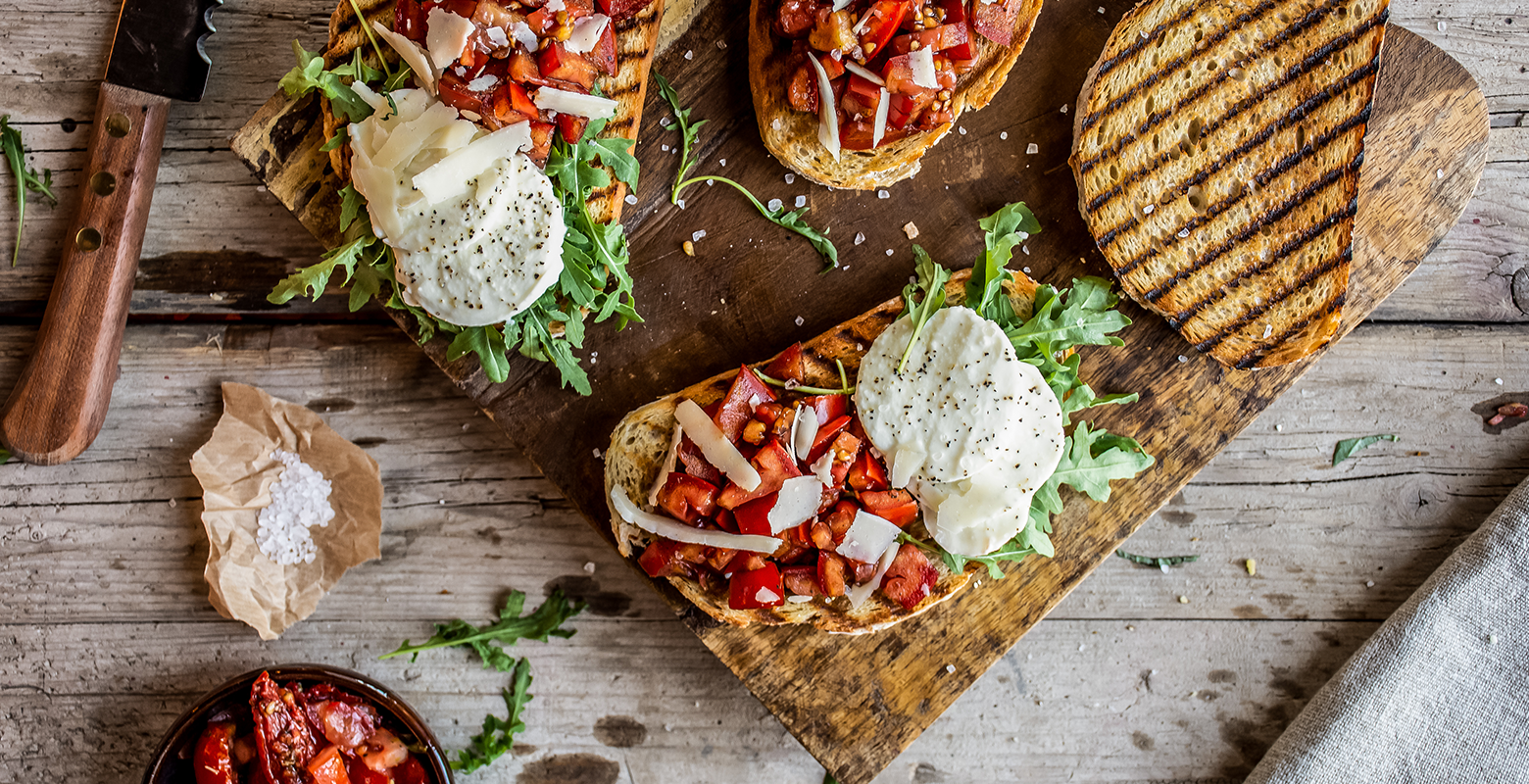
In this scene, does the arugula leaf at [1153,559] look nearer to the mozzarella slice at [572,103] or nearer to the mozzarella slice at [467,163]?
the mozzarella slice at [572,103]

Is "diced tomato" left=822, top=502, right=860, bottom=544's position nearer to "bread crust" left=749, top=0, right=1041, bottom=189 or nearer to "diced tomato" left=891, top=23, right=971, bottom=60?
"bread crust" left=749, top=0, right=1041, bottom=189

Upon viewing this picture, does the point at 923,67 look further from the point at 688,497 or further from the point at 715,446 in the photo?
the point at 688,497

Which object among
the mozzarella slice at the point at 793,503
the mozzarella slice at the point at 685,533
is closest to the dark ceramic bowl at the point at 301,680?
the mozzarella slice at the point at 685,533

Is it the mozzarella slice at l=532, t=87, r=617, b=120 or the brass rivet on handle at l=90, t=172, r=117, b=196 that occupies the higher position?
the mozzarella slice at l=532, t=87, r=617, b=120

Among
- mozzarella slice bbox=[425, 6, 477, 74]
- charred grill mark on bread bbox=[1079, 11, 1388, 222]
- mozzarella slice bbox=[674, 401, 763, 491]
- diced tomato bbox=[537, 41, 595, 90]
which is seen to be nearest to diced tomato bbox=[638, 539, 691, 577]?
mozzarella slice bbox=[674, 401, 763, 491]

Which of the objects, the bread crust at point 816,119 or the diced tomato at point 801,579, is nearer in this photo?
the diced tomato at point 801,579

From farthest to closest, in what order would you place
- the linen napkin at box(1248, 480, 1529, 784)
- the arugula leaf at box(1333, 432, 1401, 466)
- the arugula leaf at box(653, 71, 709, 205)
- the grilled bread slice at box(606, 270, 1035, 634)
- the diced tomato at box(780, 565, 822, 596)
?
1. the arugula leaf at box(1333, 432, 1401, 466)
2. the linen napkin at box(1248, 480, 1529, 784)
3. the arugula leaf at box(653, 71, 709, 205)
4. the grilled bread slice at box(606, 270, 1035, 634)
5. the diced tomato at box(780, 565, 822, 596)

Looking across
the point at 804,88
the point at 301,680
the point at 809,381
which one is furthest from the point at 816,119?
the point at 301,680
